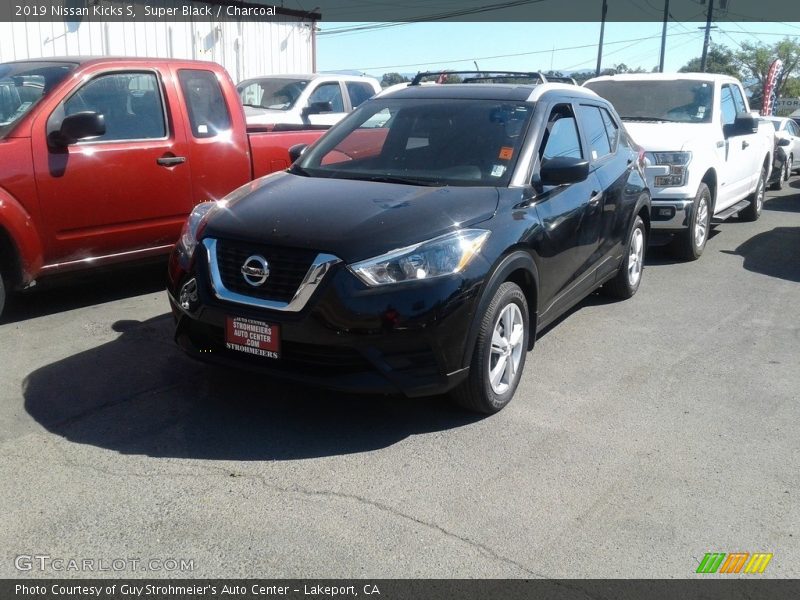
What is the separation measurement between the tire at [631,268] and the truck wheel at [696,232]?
1.54m

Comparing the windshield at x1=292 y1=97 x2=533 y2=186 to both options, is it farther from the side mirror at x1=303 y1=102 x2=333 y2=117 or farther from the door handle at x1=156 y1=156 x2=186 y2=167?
the side mirror at x1=303 y1=102 x2=333 y2=117

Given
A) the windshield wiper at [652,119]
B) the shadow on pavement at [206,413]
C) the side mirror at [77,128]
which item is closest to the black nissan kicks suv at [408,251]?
the shadow on pavement at [206,413]

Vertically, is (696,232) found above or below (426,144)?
below

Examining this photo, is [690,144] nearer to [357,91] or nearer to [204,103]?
[204,103]

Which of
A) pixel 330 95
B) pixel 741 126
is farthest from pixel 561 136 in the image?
pixel 330 95

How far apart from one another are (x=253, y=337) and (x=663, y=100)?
735 centimetres

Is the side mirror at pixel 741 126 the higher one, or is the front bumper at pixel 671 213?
the side mirror at pixel 741 126

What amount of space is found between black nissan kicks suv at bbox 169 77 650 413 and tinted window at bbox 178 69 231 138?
5.30 ft

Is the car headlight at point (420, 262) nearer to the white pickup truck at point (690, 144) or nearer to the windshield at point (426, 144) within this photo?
the windshield at point (426, 144)

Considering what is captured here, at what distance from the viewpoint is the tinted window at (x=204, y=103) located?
6.85 m

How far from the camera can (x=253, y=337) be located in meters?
4.14

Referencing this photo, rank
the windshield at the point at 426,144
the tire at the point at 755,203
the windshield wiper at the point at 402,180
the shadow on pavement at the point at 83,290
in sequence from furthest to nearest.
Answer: the tire at the point at 755,203 < the shadow on pavement at the point at 83,290 < the windshield at the point at 426,144 < the windshield wiper at the point at 402,180

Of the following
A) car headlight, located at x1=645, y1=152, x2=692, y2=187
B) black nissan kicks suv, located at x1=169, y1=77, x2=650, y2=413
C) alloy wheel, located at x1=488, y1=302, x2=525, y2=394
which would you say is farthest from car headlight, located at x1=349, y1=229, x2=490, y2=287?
car headlight, located at x1=645, y1=152, x2=692, y2=187

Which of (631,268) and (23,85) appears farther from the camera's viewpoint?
(631,268)
